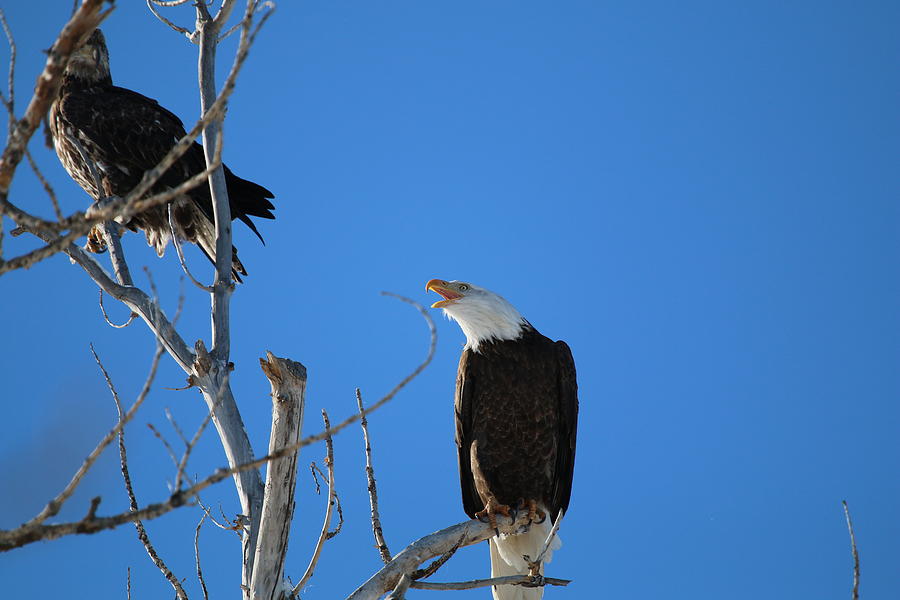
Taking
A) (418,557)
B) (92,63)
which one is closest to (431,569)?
(418,557)

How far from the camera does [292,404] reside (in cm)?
255

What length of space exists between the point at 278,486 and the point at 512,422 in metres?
2.17

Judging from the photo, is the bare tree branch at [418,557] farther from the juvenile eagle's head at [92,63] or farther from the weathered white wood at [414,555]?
the juvenile eagle's head at [92,63]

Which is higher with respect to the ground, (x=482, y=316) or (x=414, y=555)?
(x=482, y=316)

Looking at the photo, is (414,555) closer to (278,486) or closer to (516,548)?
(278,486)

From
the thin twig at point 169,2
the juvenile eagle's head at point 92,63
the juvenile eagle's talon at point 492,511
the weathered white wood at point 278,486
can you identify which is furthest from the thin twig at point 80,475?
the juvenile eagle's head at point 92,63

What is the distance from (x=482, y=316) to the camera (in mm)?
4648

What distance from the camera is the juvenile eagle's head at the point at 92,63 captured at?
4711 millimetres

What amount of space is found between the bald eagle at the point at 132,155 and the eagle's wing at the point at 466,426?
124 centimetres

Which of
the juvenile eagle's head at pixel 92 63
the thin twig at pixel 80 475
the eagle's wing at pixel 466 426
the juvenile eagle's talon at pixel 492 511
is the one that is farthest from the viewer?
the juvenile eagle's head at pixel 92 63

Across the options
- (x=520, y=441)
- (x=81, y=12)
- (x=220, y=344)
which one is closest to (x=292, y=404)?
(x=220, y=344)

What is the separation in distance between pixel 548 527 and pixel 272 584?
2388 mm

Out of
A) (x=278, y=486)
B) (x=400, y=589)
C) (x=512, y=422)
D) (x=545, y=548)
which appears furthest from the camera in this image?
(x=512, y=422)

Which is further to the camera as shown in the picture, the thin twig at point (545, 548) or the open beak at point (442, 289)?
the open beak at point (442, 289)
